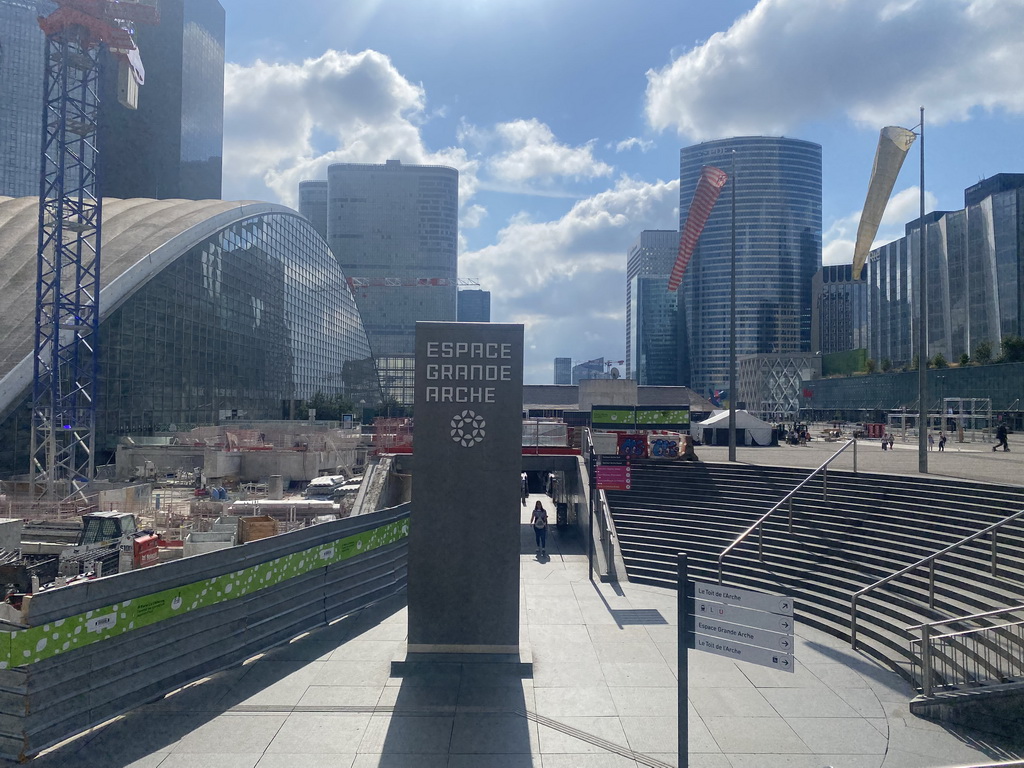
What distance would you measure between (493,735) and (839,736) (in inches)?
179

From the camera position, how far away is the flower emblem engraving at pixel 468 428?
11.5 meters

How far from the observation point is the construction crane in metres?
34.1

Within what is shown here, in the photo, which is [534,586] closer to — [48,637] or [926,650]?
[926,650]

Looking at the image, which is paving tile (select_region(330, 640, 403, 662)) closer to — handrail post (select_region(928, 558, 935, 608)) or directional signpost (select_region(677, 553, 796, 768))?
directional signpost (select_region(677, 553, 796, 768))

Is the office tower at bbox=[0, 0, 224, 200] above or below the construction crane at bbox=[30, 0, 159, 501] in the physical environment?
above

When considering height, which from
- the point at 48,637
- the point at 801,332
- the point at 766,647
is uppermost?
the point at 801,332

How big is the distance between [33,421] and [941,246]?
4361 inches

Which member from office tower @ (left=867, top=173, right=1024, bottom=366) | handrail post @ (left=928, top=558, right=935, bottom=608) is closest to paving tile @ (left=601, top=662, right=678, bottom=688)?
handrail post @ (left=928, top=558, right=935, bottom=608)

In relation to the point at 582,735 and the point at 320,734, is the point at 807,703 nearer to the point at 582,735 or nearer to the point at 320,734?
the point at 582,735

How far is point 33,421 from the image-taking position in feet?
117

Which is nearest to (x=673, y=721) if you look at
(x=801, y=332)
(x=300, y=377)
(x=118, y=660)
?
(x=118, y=660)

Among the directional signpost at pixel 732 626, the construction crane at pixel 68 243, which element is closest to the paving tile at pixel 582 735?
the directional signpost at pixel 732 626

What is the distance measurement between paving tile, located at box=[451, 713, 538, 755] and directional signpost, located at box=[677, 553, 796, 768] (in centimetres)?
299

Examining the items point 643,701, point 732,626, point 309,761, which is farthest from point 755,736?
point 309,761
